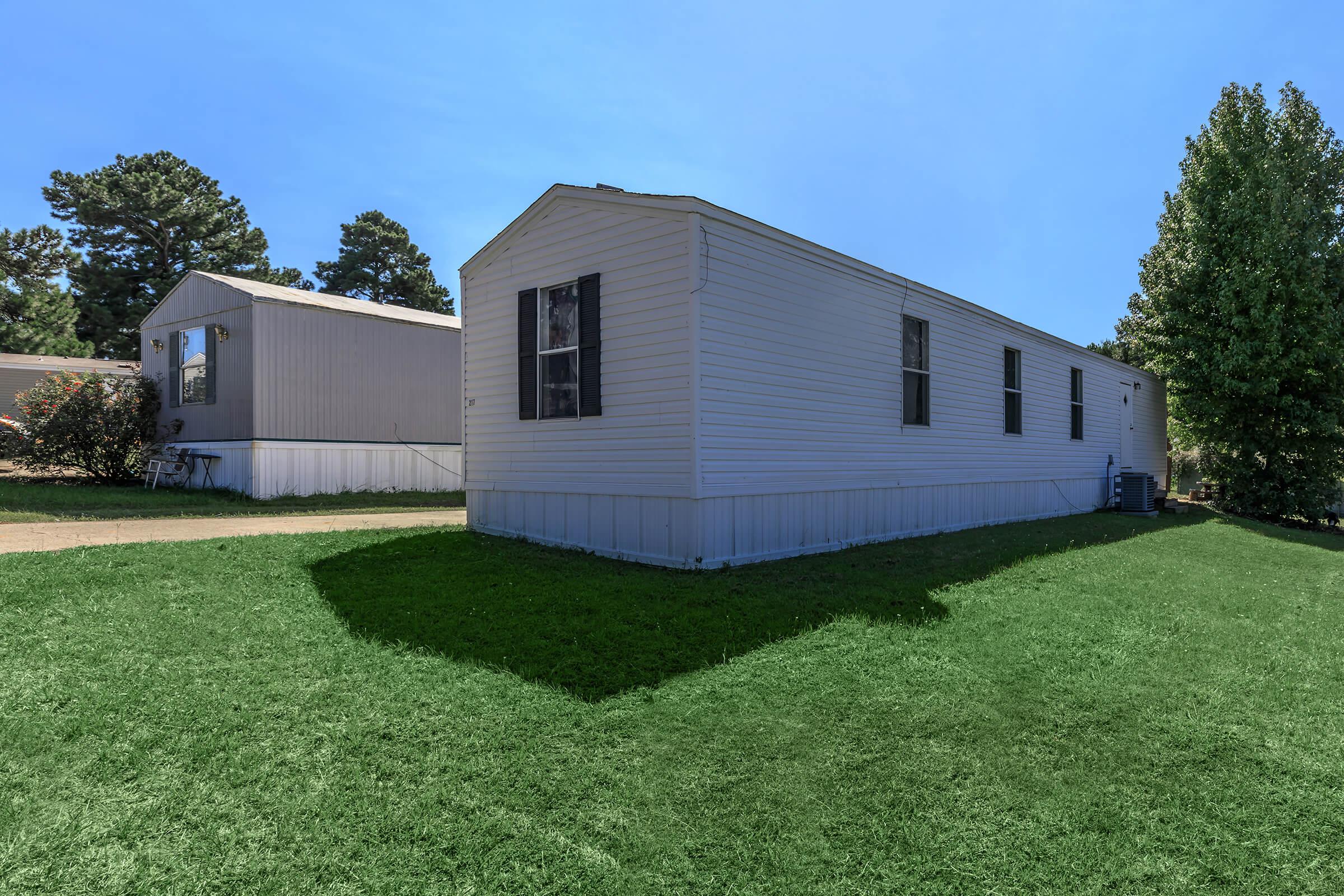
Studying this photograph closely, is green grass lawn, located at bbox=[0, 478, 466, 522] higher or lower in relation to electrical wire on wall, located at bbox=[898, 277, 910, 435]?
lower

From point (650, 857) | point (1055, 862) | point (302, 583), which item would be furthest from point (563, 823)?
point (302, 583)

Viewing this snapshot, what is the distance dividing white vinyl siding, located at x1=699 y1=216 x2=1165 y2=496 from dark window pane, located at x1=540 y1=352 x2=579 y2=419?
1657mm

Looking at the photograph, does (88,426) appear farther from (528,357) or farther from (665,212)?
(665,212)

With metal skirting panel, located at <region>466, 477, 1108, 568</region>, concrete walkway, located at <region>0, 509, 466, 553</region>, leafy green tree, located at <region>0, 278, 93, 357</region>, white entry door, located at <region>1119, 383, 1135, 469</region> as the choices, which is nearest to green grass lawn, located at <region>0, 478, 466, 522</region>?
concrete walkway, located at <region>0, 509, 466, 553</region>

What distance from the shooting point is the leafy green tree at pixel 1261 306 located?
46.8ft

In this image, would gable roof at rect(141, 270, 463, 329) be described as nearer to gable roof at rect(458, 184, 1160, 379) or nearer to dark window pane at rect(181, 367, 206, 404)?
dark window pane at rect(181, 367, 206, 404)

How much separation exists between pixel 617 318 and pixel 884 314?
3.51 meters

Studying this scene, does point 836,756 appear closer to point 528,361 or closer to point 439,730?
point 439,730

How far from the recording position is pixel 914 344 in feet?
30.6

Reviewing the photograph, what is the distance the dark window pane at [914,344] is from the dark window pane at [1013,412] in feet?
9.02

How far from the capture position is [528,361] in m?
7.80

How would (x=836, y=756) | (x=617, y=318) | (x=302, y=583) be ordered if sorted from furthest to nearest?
(x=617, y=318), (x=302, y=583), (x=836, y=756)

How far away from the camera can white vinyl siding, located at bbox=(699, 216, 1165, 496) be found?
6.58m

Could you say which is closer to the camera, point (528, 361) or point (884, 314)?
point (528, 361)
